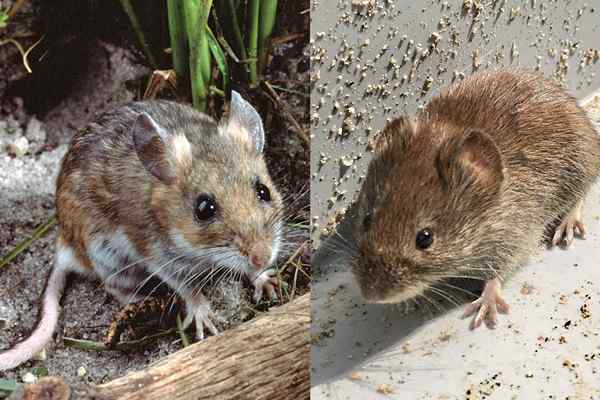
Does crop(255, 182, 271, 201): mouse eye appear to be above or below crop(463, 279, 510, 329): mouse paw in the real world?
above

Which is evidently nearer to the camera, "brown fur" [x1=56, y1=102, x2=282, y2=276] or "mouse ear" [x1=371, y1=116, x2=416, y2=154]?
"brown fur" [x1=56, y1=102, x2=282, y2=276]

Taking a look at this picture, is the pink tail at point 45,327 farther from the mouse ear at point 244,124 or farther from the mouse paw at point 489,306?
the mouse paw at point 489,306

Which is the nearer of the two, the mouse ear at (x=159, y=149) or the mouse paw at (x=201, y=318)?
the mouse ear at (x=159, y=149)

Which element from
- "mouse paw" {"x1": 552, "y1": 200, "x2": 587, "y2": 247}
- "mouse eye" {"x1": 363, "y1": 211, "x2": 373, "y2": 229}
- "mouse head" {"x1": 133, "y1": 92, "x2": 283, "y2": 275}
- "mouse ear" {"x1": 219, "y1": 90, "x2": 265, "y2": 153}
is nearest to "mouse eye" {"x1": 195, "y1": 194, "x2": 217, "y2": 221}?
"mouse head" {"x1": 133, "y1": 92, "x2": 283, "y2": 275}

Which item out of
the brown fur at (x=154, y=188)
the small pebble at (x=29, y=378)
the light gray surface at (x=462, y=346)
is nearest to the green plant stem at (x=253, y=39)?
the brown fur at (x=154, y=188)

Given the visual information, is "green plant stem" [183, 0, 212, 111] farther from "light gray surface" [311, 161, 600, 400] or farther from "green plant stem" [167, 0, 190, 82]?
"light gray surface" [311, 161, 600, 400]

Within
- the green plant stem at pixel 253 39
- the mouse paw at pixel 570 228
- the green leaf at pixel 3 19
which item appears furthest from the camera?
the mouse paw at pixel 570 228

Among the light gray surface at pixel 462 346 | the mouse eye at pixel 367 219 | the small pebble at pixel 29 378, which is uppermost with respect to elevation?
the mouse eye at pixel 367 219

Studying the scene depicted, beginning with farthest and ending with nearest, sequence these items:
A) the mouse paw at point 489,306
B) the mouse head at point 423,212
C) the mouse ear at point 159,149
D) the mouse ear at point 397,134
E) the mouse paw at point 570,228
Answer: the mouse paw at point 570,228 → the mouse paw at point 489,306 → the mouse ear at point 397,134 → the mouse head at point 423,212 → the mouse ear at point 159,149

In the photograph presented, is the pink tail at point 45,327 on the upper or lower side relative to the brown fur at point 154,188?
lower
